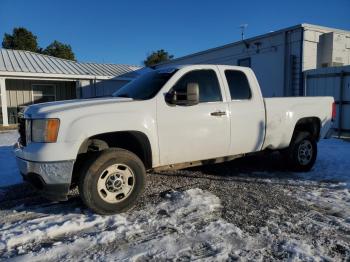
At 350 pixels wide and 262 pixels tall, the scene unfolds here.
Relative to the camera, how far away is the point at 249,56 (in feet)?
55.3

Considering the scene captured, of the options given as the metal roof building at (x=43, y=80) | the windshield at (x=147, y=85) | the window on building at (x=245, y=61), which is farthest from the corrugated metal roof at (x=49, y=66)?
the windshield at (x=147, y=85)

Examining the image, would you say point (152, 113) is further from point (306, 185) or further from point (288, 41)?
point (288, 41)

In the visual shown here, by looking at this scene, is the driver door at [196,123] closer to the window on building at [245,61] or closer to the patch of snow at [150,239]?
the patch of snow at [150,239]

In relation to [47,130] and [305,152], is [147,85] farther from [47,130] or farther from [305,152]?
[305,152]

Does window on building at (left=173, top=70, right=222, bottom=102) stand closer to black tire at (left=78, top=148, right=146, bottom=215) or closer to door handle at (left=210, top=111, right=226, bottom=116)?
door handle at (left=210, top=111, right=226, bottom=116)

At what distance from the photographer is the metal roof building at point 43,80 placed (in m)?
17.5

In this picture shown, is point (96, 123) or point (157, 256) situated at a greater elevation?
point (96, 123)

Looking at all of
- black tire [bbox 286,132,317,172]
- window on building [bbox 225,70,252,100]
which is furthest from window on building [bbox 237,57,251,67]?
window on building [bbox 225,70,252,100]

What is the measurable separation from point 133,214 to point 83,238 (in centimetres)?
85

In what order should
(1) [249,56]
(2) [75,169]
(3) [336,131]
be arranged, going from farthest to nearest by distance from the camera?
(1) [249,56], (3) [336,131], (2) [75,169]

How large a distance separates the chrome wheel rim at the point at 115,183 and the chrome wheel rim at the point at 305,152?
368 centimetres

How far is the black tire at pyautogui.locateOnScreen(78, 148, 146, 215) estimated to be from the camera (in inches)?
166

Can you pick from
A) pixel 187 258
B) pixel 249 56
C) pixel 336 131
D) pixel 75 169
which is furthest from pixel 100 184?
pixel 249 56

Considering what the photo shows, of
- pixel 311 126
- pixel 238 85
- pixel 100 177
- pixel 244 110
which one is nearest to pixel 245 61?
pixel 311 126
